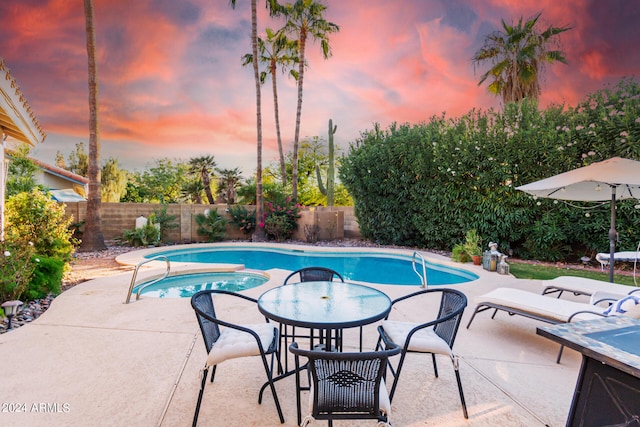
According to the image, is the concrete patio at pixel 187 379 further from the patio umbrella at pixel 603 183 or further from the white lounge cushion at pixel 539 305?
the patio umbrella at pixel 603 183

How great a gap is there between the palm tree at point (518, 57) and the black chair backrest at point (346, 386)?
12.6 m

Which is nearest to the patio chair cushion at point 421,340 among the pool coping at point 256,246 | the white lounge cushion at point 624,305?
the white lounge cushion at point 624,305

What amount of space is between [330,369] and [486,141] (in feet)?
31.8

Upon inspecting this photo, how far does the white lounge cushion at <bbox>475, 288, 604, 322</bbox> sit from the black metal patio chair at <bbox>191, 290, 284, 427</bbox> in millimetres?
2771

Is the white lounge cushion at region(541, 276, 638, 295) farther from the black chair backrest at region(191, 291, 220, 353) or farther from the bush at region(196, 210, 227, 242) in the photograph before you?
the bush at region(196, 210, 227, 242)

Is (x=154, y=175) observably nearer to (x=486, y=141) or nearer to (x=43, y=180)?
(x=43, y=180)

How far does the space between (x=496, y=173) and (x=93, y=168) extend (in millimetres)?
12025

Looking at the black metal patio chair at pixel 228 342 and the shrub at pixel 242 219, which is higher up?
the shrub at pixel 242 219

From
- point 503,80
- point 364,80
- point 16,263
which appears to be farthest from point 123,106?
point 503,80

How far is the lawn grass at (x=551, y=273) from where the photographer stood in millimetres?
6725

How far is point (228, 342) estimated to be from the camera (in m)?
2.42

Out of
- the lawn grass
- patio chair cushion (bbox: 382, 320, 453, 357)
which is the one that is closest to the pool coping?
the lawn grass

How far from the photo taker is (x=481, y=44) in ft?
39.7

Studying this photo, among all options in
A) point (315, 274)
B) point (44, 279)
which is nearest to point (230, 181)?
point (44, 279)
